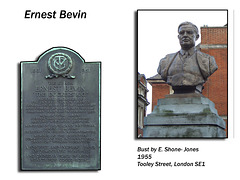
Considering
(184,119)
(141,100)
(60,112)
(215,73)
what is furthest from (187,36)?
(215,73)

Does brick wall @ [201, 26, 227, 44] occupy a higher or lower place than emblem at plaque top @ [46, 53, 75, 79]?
higher

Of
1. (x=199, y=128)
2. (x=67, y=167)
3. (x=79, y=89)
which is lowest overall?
(x=67, y=167)

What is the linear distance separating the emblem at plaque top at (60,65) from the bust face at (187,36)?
247 cm

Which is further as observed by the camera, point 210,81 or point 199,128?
point 210,81

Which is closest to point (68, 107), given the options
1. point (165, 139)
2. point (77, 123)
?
point (77, 123)

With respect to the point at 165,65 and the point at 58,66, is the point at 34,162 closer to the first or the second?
the point at 58,66

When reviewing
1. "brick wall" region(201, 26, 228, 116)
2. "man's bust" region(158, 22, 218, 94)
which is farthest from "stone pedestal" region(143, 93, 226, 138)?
"brick wall" region(201, 26, 228, 116)

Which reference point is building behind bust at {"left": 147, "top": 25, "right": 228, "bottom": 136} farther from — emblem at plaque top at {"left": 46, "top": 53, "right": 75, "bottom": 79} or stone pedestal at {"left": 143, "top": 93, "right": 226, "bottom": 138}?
emblem at plaque top at {"left": 46, "top": 53, "right": 75, "bottom": 79}

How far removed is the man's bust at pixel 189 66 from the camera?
42.3ft

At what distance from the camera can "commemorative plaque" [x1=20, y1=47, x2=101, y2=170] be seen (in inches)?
501

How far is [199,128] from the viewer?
1256 cm

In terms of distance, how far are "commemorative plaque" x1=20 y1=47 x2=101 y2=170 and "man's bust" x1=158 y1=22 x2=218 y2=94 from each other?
5.63 feet

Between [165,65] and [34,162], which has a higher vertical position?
[165,65]

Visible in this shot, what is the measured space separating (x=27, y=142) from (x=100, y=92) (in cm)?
192
